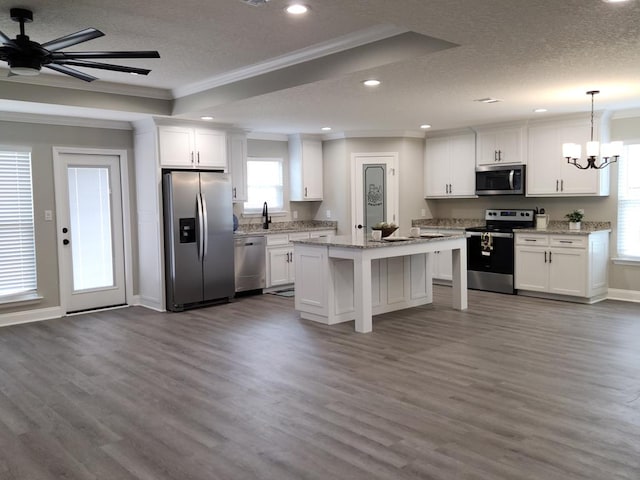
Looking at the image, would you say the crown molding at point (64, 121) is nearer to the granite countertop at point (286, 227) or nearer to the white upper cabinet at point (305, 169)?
the granite countertop at point (286, 227)

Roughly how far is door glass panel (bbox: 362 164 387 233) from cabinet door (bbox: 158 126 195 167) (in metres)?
2.89

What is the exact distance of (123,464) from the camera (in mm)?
2807

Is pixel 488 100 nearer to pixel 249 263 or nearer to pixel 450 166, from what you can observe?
pixel 450 166

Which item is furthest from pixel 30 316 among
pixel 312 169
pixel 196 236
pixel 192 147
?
pixel 312 169

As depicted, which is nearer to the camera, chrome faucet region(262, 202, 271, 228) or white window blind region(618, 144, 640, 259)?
white window blind region(618, 144, 640, 259)

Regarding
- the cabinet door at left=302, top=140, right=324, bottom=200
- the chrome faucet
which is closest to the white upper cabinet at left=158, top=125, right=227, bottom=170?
the chrome faucet

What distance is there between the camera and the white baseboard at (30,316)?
5992 mm

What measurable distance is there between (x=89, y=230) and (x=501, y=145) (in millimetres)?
5723

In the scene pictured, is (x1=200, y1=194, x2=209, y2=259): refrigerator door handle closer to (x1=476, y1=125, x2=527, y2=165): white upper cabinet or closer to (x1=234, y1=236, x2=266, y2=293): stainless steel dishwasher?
(x1=234, y1=236, x2=266, y2=293): stainless steel dishwasher

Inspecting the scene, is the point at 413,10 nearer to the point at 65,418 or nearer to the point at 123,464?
the point at 123,464

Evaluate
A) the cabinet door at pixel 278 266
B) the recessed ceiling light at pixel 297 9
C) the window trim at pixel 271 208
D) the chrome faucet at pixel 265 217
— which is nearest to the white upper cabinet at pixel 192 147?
the window trim at pixel 271 208

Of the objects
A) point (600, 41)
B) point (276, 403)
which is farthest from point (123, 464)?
point (600, 41)

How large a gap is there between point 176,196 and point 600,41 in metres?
4.77

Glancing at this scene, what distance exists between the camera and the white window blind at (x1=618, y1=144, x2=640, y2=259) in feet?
21.9
